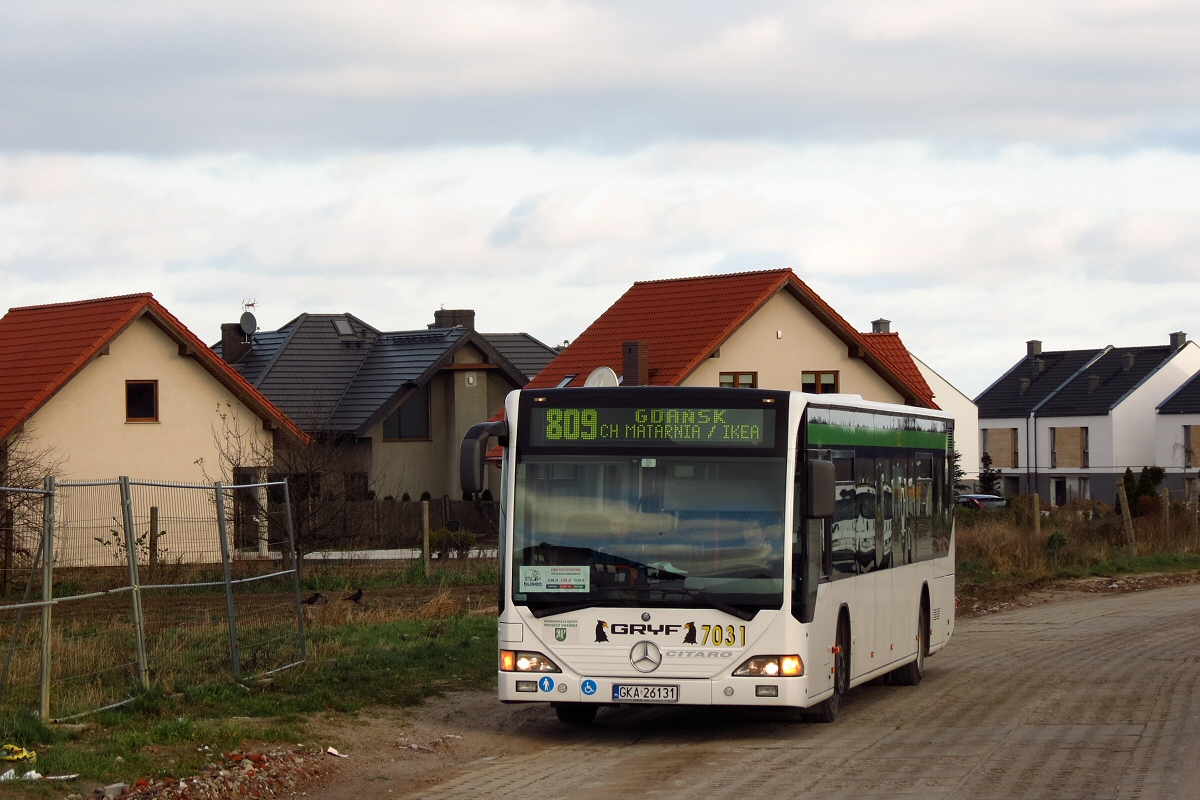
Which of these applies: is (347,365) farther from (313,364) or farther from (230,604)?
(230,604)

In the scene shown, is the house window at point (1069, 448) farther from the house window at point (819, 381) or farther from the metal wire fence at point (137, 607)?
the metal wire fence at point (137, 607)

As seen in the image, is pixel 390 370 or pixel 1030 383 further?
pixel 1030 383

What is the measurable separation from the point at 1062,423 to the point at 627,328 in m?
49.8

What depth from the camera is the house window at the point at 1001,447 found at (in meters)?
96.1

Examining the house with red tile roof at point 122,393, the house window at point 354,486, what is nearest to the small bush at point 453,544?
the house window at point 354,486

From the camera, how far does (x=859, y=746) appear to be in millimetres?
12344

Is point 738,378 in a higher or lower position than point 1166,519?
higher

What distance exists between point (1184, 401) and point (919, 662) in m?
77.1

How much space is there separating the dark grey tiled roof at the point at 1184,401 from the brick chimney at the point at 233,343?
5216cm

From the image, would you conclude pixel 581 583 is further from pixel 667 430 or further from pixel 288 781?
pixel 288 781

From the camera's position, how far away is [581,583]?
12719mm

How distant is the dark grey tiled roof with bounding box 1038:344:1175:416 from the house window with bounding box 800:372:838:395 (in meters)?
43.7

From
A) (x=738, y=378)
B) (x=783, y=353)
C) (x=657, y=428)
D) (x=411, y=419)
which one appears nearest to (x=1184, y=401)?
(x=783, y=353)

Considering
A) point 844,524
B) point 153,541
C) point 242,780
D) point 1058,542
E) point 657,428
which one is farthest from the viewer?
point 1058,542
